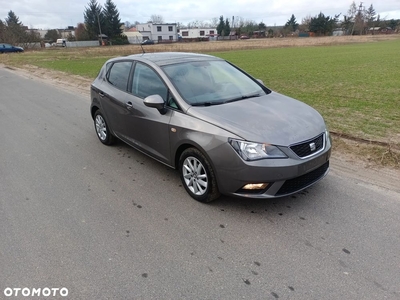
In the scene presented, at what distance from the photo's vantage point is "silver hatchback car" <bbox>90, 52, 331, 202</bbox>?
301 centimetres

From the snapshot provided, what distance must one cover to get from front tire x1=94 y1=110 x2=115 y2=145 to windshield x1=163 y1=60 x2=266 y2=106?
1.93 m

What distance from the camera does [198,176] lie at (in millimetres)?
3469

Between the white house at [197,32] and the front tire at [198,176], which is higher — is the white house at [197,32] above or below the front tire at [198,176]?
below

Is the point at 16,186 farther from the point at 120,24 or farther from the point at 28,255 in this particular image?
the point at 120,24

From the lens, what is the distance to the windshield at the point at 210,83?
12.3 ft

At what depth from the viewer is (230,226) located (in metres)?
3.09

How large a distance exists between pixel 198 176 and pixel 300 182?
A: 1.14 metres

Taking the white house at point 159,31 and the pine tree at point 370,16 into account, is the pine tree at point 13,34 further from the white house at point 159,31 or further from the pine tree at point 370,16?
the pine tree at point 370,16

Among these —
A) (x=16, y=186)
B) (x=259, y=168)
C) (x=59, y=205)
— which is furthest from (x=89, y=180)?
(x=259, y=168)

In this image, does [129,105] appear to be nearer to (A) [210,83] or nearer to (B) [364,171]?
(A) [210,83]

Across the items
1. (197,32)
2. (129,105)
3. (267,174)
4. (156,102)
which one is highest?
(156,102)

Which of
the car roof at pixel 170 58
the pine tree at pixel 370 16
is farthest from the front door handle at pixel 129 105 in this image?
the pine tree at pixel 370 16

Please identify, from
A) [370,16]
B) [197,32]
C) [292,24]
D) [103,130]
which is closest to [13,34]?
[103,130]

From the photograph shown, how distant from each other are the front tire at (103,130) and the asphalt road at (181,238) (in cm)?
95
